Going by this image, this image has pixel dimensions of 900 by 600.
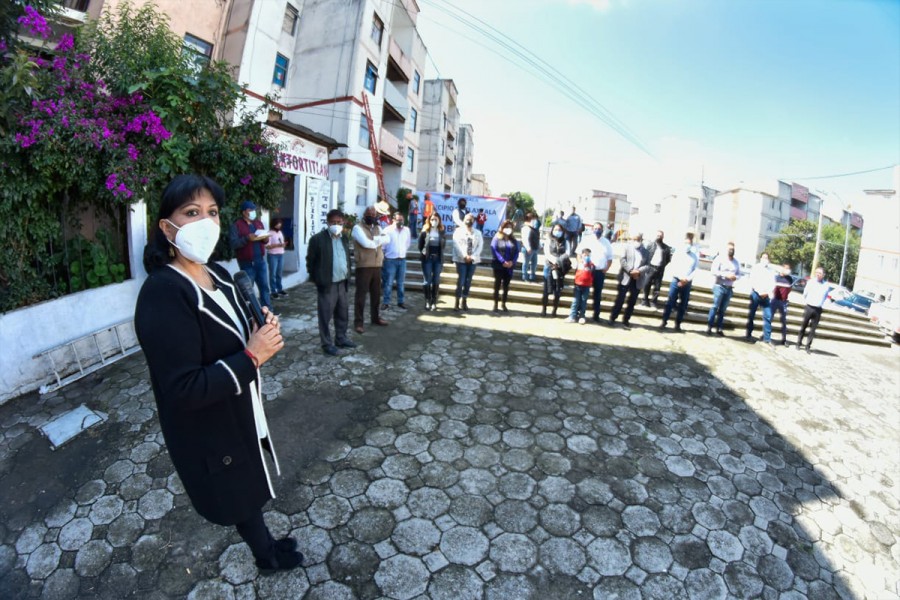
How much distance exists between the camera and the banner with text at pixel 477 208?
1468 cm

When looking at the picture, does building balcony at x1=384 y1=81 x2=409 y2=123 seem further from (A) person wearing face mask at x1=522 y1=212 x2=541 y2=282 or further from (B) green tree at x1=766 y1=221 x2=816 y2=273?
(B) green tree at x1=766 y1=221 x2=816 y2=273

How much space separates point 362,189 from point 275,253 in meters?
10.4

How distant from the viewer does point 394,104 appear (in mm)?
21016

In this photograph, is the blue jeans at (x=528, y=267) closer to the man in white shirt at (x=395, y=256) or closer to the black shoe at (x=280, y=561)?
the man in white shirt at (x=395, y=256)

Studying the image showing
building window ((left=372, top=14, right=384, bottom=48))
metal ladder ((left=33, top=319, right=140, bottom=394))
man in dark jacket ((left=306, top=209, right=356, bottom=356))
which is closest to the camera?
metal ladder ((left=33, top=319, right=140, bottom=394))

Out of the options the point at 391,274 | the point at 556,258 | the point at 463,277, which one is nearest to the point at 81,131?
the point at 391,274

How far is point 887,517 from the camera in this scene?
135 inches

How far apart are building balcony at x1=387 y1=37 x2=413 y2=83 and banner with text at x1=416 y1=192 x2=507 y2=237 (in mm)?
10130

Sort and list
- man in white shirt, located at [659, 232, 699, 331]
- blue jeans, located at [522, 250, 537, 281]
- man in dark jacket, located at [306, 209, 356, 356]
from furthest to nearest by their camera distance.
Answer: blue jeans, located at [522, 250, 537, 281], man in white shirt, located at [659, 232, 699, 331], man in dark jacket, located at [306, 209, 356, 356]

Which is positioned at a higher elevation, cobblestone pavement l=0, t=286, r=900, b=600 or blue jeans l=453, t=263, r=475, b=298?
blue jeans l=453, t=263, r=475, b=298

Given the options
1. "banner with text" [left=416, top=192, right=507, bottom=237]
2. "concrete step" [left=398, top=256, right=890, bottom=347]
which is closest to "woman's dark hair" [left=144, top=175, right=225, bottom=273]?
"concrete step" [left=398, top=256, right=890, bottom=347]

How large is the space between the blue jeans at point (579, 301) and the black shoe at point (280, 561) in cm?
692

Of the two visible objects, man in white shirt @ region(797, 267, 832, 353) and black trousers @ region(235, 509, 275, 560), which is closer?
black trousers @ region(235, 509, 275, 560)

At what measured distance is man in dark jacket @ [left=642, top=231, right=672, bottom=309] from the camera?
884cm
